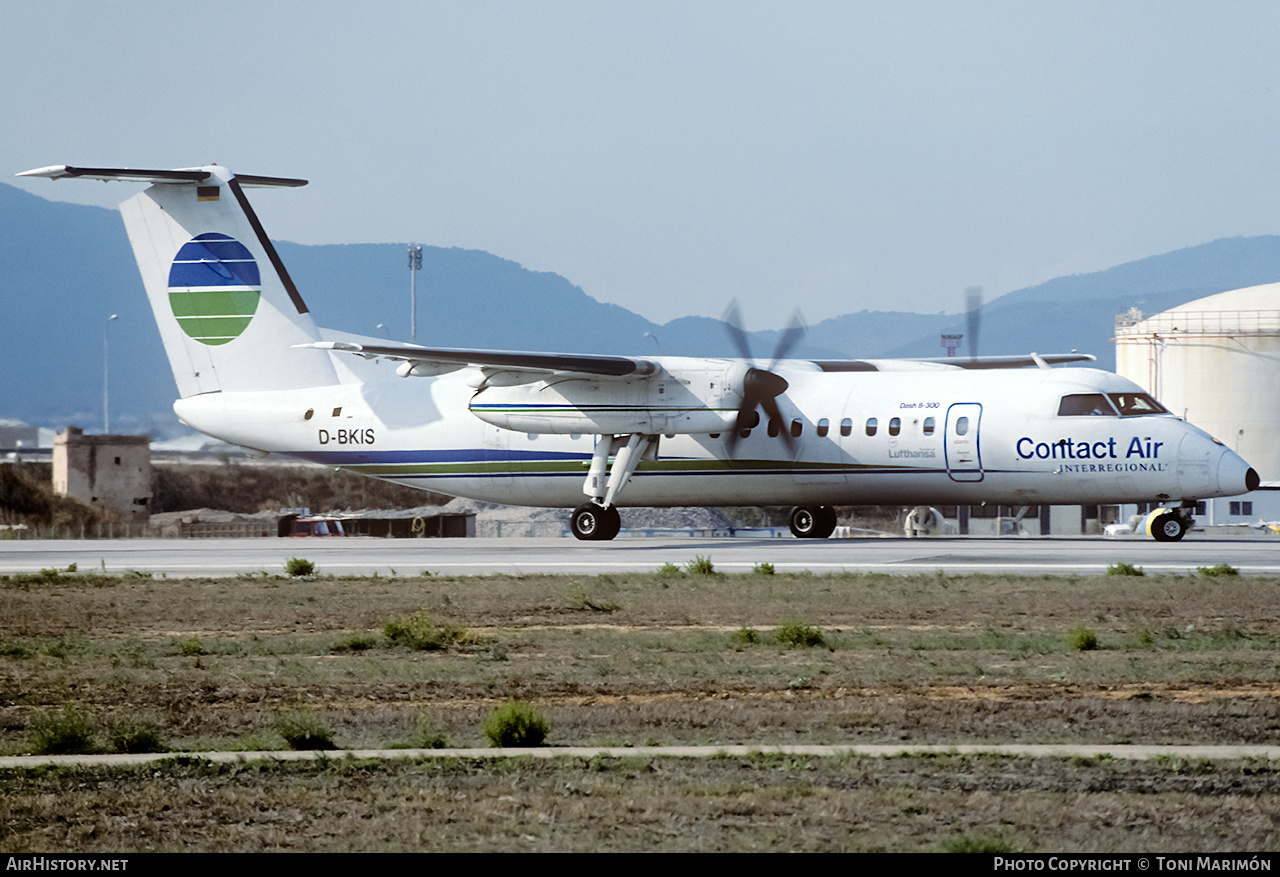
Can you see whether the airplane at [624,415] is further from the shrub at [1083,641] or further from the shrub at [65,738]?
the shrub at [65,738]

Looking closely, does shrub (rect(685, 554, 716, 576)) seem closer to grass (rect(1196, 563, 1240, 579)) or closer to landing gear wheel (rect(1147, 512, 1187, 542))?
grass (rect(1196, 563, 1240, 579))

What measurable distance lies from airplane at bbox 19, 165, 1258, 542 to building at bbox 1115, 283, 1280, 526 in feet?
120

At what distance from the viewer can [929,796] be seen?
8312mm

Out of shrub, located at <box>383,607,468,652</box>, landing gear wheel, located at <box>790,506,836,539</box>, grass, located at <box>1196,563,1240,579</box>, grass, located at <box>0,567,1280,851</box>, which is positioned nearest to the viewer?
grass, located at <box>0,567,1280,851</box>

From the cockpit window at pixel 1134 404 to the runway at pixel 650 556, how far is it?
9.14ft

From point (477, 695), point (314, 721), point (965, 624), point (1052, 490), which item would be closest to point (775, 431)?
point (1052, 490)

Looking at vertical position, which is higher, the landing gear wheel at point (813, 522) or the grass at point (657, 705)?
the landing gear wheel at point (813, 522)

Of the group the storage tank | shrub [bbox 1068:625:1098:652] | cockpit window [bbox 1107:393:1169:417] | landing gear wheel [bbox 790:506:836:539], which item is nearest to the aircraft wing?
landing gear wheel [bbox 790:506:836:539]

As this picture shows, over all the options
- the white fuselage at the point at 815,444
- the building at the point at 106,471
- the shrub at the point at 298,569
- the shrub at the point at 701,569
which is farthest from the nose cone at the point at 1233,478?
the building at the point at 106,471

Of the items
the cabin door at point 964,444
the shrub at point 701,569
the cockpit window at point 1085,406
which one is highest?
the cockpit window at point 1085,406

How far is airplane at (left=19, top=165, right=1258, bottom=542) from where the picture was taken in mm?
29406

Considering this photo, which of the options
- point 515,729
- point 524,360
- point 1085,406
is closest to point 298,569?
point 524,360

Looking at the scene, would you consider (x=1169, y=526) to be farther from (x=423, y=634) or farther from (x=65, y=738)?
(x=65, y=738)

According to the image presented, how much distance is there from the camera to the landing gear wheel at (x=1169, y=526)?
102 feet
